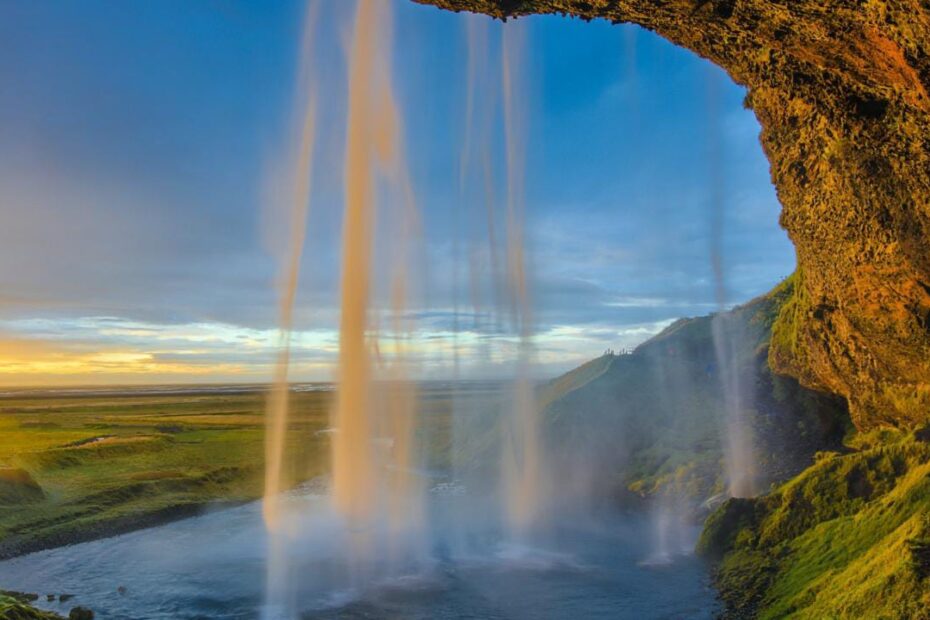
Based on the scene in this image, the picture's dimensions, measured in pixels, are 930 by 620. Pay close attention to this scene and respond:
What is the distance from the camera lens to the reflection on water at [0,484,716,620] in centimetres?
1956

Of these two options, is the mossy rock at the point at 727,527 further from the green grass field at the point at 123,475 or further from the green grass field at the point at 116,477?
the green grass field at the point at 116,477

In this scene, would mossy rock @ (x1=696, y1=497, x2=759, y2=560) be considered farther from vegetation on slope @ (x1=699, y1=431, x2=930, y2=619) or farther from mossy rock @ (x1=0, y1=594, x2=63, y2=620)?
mossy rock @ (x1=0, y1=594, x2=63, y2=620)

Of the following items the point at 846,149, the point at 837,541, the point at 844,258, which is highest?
the point at 846,149

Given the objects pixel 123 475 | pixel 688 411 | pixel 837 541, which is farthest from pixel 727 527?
pixel 123 475

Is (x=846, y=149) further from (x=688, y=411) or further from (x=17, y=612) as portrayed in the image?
(x=688, y=411)

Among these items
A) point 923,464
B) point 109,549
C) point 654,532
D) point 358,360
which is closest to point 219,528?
point 109,549

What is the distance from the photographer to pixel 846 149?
1731 centimetres

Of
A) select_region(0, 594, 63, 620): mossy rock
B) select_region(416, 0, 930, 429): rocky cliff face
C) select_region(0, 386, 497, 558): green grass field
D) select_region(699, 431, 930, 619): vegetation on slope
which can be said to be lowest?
select_region(0, 386, 497, 558): green grass field

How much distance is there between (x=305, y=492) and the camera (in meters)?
42.8

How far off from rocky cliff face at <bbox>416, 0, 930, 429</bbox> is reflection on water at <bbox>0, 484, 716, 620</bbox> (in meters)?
11.1

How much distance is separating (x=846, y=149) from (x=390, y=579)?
70.6ft

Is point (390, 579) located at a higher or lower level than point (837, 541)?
lower

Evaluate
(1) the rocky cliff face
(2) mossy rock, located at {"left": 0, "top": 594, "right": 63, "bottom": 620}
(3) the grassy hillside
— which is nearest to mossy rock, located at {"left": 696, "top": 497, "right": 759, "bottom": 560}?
(3) the grassy hillside

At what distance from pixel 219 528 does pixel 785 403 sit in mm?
36132
